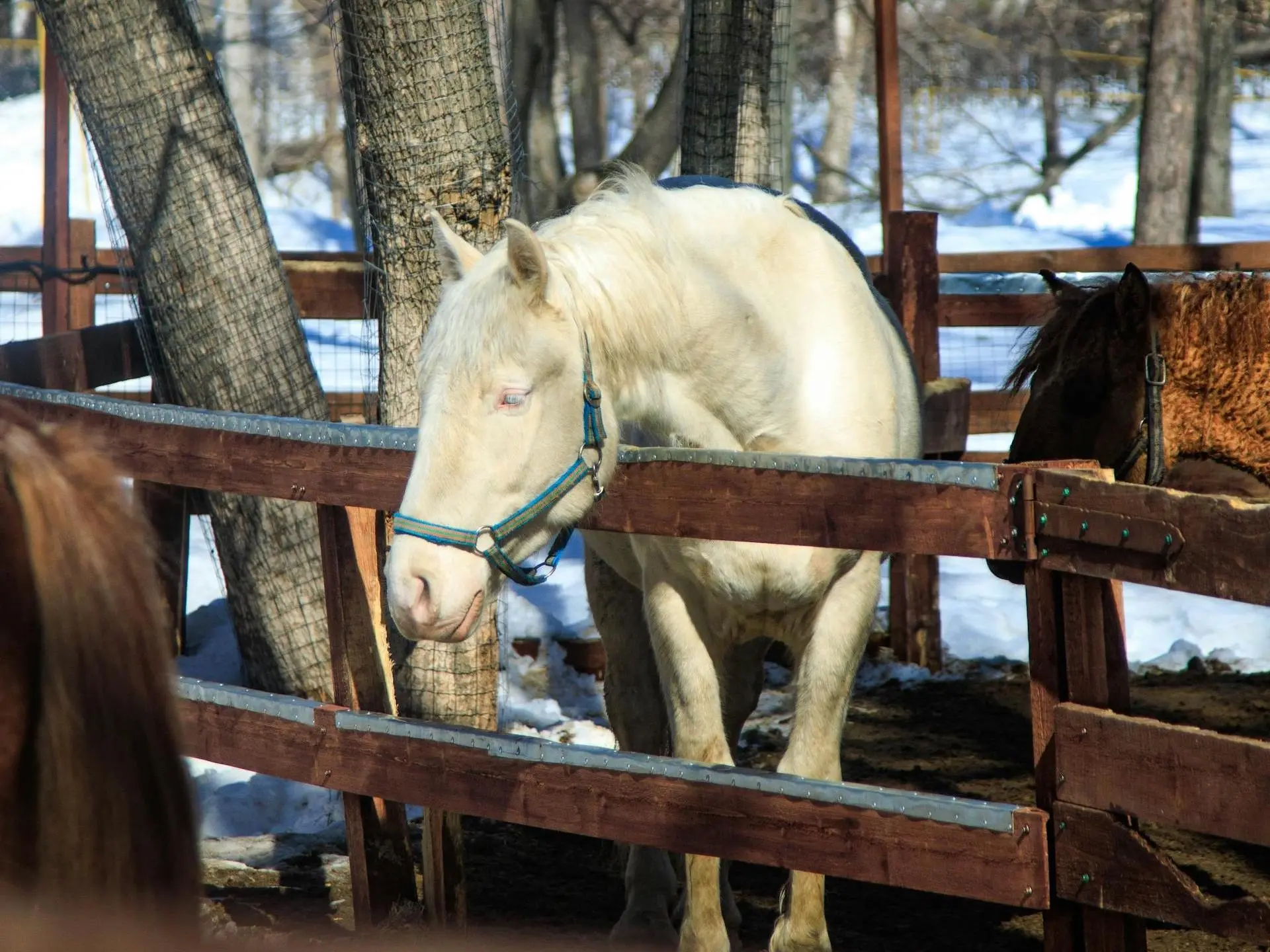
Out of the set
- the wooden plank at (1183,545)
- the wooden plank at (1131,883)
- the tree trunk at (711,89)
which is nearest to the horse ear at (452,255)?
the wooden plank at (1183,545)

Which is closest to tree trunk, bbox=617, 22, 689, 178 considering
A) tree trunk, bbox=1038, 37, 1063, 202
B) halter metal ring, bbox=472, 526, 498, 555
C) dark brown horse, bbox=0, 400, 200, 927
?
halter metal ring, bbox=472, 526, 498, 555

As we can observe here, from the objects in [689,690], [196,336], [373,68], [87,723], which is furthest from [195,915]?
[196,336]

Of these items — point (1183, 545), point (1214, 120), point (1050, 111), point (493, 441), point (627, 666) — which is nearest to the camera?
point (1183, 545)

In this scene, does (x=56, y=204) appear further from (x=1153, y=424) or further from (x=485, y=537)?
(x=1153, y=424)

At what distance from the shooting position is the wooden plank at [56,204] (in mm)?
6457

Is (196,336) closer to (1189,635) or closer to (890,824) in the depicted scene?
(890,824)

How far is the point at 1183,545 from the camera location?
2.04 metres

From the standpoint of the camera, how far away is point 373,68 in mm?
3879

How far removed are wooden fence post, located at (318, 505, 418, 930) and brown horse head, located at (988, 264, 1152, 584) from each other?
1.84 metres

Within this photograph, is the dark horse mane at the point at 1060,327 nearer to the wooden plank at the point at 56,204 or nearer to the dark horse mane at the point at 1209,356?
the dark horse mane at the point at 1209,356

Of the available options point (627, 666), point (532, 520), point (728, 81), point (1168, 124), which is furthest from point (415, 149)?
point (1168, 124)

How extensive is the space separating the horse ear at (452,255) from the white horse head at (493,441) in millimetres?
147

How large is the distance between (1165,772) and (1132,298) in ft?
7.04

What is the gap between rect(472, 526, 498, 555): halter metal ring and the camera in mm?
2578
